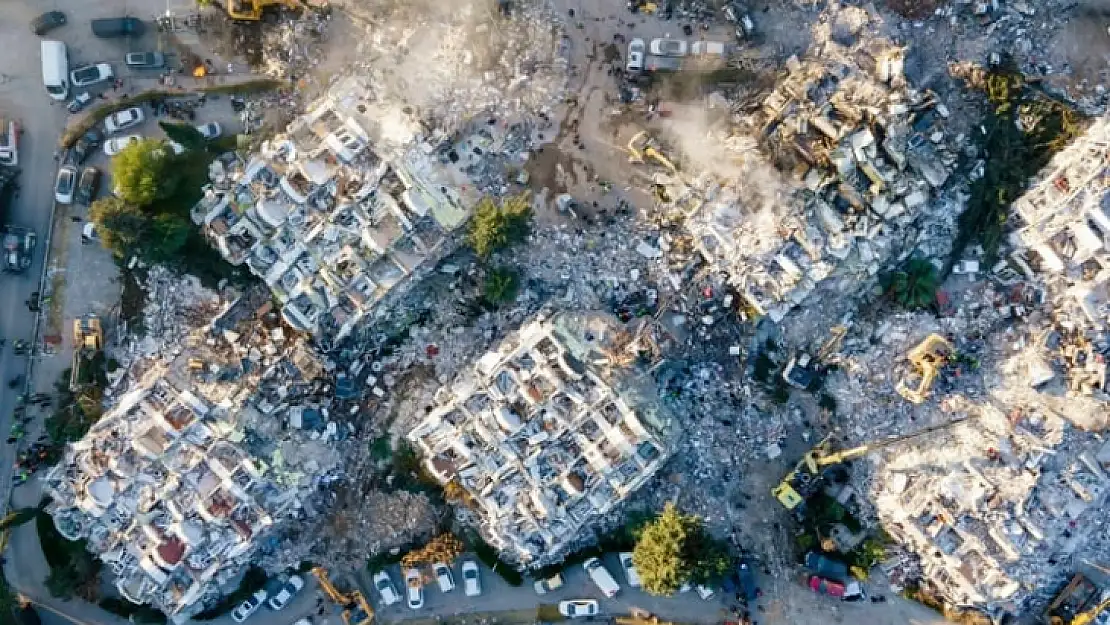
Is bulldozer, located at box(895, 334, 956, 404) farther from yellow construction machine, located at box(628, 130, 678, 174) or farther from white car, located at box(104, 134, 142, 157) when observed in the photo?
white car, located at box(104, 134, 142, 157)

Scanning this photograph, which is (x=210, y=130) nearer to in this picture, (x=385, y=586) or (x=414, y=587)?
(x=385, y=586)

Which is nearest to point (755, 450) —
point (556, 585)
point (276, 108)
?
point (556, 585)

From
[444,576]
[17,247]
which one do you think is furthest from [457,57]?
[444,576]

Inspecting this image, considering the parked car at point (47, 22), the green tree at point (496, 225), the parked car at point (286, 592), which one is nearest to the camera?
the green tree at point (496, 225)

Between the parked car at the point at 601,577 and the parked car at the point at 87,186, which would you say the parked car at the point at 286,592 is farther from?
the parked car at the point at 87,186

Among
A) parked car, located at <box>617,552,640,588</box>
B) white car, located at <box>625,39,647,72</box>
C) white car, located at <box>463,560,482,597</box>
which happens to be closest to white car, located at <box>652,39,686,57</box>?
white car, located at <box>625,39,647,72</box>

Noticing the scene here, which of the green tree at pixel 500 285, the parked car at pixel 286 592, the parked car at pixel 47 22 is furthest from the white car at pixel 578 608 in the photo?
the parked car at pixel 47 22
